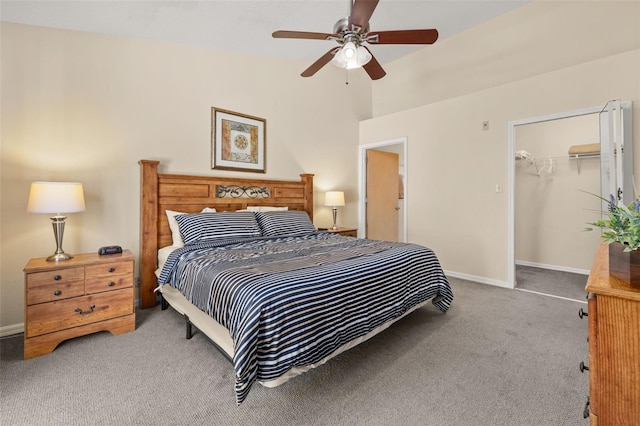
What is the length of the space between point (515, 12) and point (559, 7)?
1.51 ft

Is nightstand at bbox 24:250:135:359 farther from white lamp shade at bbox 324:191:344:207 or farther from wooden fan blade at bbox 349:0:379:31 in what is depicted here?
white lamp shade at bbox 324:191:344:207

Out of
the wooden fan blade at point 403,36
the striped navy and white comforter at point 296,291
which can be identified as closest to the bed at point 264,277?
the striped navy and white comforter at point 296,291

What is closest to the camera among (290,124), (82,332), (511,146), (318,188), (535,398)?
(535,398)

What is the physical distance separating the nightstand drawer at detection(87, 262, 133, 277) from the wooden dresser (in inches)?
111

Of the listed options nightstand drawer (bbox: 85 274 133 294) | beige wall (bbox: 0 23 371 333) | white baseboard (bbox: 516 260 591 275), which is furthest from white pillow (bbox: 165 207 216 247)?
white baseboard (bbox: 516 260 591 275)

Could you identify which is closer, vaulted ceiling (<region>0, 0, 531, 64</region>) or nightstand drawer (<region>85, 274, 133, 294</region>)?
nightstand drawer (<region>85, 274, 133, 294</region>)

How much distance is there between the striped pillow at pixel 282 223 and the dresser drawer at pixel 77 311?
135cm

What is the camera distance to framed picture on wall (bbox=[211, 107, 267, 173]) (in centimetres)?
354

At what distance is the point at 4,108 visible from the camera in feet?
7.84

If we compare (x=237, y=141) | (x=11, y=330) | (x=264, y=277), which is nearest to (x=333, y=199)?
(x=237, y=141)

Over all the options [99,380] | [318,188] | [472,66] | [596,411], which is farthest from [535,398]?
[472,66]

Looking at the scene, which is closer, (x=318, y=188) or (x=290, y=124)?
(x=290, y=124)

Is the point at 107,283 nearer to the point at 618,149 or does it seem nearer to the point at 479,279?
the point at 479,279

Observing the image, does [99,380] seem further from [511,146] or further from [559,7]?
[559,7]
